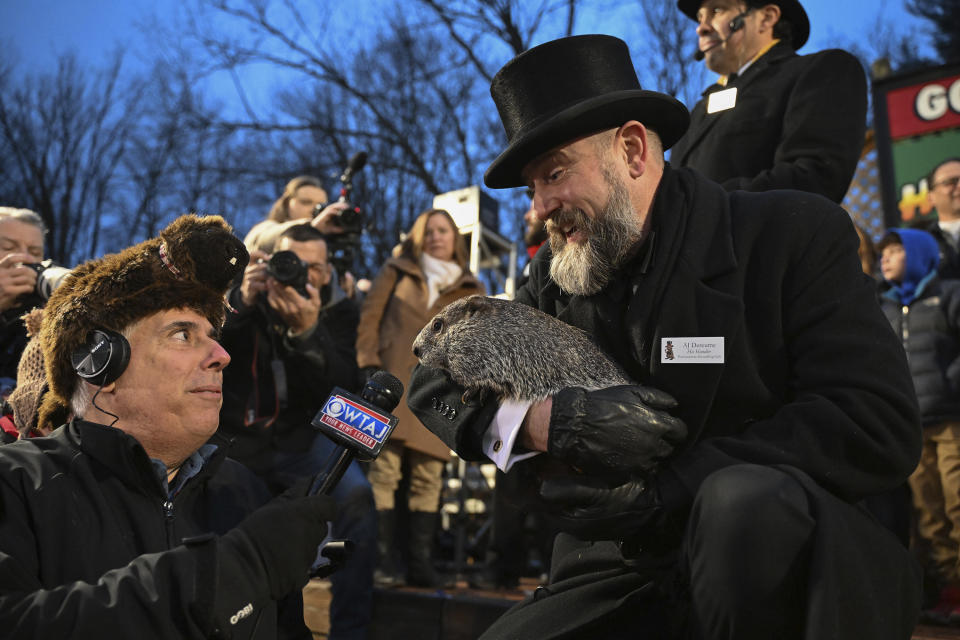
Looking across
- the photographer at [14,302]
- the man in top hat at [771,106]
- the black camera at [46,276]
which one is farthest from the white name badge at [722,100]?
the photographer at [14,302]

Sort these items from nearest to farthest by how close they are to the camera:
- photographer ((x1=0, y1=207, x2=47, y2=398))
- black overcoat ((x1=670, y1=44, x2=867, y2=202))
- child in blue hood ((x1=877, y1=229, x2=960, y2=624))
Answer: black overcoat ((x1=670, y1=44, x2=867, y2=202)) < photographer ((x1=0, y1=207, x2=47, y2=398)) < child in blue hood ((x1=877, y1=229, x2=960, y2=624))

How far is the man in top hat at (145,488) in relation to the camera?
1738 mm

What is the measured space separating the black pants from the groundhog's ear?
A: 0.85 meters

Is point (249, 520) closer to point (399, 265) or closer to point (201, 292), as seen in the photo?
point (201, 292)

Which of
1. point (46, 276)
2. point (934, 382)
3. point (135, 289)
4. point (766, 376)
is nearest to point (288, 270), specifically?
point (46, 276)

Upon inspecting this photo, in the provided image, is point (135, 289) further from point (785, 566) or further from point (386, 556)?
point (386, 556)

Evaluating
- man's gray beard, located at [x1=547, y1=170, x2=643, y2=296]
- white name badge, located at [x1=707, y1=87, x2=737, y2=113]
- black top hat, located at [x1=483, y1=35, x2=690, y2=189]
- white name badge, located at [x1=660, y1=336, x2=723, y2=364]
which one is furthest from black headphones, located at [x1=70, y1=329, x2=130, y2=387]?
white name badge, located at [x1=707, y1=87, x2=737, y2=113]

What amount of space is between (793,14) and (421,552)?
3.49 metres

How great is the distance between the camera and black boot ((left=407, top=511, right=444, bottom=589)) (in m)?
5.28

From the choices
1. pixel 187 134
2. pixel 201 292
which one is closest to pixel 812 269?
pixel 201 292

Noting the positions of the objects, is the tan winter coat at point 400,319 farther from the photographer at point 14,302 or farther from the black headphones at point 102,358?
the black headphones at point 102,358

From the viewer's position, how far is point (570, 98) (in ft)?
7.88

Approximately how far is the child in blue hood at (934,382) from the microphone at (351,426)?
335cm

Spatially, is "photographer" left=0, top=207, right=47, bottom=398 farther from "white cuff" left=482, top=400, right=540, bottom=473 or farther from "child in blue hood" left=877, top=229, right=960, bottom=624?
"child in blue hood" left=877, top=229, right=960, bottom=624
